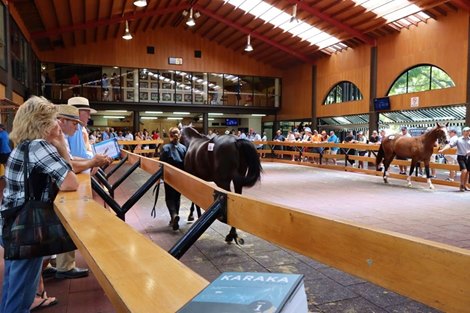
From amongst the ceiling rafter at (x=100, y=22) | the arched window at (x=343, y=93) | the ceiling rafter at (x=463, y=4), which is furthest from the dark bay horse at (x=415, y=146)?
the ceiling rafter at (x=100, y=22)

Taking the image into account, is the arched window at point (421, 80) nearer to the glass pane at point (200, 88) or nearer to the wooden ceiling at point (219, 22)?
the wooden ceiling at point (219, 22)

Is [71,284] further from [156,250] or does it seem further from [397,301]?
[397,301]

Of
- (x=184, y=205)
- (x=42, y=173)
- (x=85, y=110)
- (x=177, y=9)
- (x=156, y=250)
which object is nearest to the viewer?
(x=156, y=250)

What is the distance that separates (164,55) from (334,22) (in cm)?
1151

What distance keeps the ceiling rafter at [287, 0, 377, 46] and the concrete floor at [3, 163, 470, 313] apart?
954cm

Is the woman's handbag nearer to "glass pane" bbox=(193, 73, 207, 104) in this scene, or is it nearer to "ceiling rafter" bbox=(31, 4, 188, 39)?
"ceiling rafter" bbox=(31, 4, 188, 39)

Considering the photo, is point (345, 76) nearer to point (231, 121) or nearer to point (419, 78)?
point (419, 78)

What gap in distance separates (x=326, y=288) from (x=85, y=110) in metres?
3.06

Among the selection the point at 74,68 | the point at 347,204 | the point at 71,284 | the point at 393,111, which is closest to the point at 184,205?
the point at 347,204

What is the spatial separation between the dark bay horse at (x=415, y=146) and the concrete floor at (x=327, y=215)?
0.63m

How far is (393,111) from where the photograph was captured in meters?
18.0

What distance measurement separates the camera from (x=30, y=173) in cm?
207

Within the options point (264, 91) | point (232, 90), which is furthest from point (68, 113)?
point (264, 91)

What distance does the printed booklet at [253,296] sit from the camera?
69 cm
